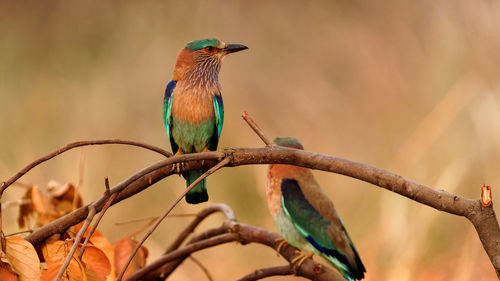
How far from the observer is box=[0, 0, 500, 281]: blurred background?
2.99 meters

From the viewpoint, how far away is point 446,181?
2.81 m

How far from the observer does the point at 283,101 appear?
12.2ft

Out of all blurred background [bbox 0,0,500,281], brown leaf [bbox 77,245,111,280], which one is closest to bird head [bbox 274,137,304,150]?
brown leaf [bbox 77,245,111,280]

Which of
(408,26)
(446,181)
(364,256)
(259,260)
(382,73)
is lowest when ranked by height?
(259,260)

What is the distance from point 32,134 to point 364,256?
7.08 feet

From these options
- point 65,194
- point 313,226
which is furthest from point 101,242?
point 313,226

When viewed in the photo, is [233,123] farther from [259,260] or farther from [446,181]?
[446,181]

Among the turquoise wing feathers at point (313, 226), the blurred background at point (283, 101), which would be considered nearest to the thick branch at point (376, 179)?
the turquoise wing feathers at point (313, 226)

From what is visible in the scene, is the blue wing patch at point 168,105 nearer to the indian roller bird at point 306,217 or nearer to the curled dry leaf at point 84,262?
the indian roller bird at point 306,217

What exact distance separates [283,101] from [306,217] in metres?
1.95

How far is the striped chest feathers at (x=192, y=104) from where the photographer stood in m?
1.61

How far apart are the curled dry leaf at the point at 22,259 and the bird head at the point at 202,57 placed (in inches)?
29.9

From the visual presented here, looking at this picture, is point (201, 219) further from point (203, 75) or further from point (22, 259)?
point (22, 259)

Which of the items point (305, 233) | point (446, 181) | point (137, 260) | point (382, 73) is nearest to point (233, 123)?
point (382, 73)
